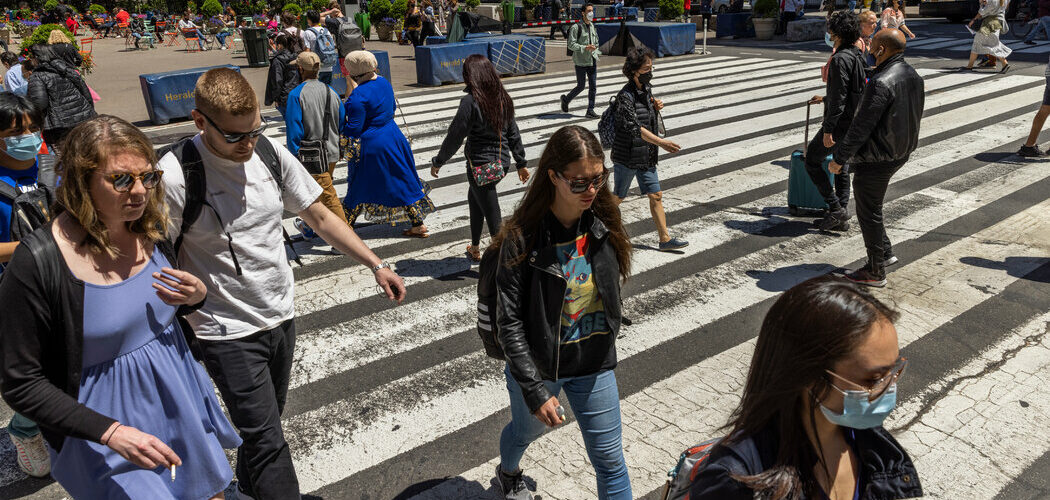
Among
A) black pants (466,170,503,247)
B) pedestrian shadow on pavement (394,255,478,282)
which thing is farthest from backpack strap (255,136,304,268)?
pedestrian shadow on pavement (394,255,478,282)

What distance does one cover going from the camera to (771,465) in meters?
1.91

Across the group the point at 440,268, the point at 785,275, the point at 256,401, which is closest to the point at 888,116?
the point at 785,275

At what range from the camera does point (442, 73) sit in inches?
709

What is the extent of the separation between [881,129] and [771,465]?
4978 millimetres

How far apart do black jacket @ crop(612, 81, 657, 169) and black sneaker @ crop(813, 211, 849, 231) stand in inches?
82.2

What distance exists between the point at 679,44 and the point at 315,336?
1875 cm

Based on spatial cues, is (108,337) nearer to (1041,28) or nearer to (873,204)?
(873,204)

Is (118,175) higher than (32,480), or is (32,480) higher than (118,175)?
(118,175)

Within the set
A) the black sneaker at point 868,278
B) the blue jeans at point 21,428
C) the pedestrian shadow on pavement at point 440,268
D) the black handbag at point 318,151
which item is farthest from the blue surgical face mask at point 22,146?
the black sneaker at point 868,278

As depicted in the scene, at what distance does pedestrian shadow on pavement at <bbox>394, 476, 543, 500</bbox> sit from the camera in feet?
12.9

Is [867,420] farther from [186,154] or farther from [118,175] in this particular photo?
[186,154]

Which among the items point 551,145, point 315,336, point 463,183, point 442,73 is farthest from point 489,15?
point 551,145

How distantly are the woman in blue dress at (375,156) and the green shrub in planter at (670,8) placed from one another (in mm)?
20436

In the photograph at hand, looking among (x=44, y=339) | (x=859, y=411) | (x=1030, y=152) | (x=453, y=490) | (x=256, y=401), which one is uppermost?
(x=44, y=339)
